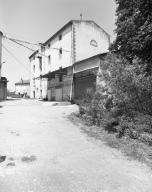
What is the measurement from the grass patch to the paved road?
317mm

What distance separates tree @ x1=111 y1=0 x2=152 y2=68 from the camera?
10773 mm

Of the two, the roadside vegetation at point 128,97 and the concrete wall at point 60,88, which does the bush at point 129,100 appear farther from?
the concrete wall at point 60,88

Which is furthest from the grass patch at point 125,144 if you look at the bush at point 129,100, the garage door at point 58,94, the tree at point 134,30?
the garage door at point 58,94

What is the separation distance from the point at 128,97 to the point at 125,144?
74.3 inches

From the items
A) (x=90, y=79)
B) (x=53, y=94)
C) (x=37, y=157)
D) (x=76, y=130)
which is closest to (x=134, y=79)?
(x=76, y=130)

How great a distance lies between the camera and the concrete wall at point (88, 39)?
25.4 m

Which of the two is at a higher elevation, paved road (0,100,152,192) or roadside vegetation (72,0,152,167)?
roadside vegetation (72,0,152,167)

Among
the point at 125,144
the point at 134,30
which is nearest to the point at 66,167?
the point at 125,144

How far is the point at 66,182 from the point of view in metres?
4.23

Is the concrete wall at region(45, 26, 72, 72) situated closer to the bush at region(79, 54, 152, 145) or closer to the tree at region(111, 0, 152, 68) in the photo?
the tree at region(111, 0, 152, 68)

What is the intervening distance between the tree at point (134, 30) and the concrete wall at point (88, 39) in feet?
37.9

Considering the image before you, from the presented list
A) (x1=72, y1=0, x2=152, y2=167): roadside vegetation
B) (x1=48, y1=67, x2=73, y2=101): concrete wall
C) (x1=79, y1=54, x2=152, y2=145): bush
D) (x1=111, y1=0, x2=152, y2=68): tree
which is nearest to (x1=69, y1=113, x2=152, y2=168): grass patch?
(x1=72, y1=0, x2=152, y2=167): roadside vegetation

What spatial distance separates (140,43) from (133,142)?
5960 mm

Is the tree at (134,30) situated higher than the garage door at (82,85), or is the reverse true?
the tree at (134,30)
